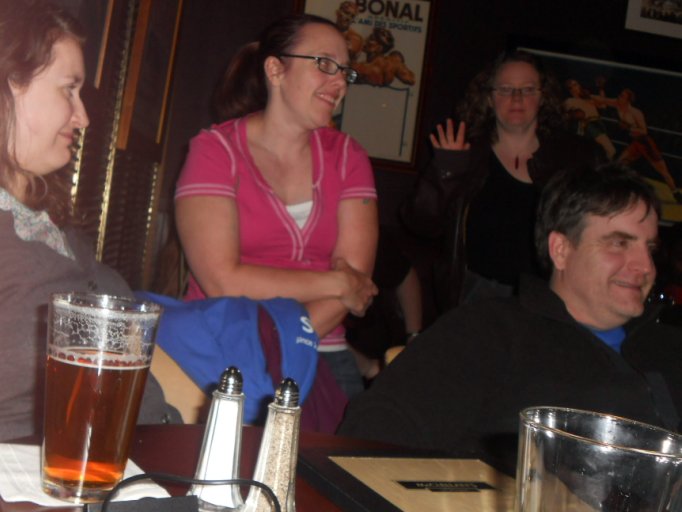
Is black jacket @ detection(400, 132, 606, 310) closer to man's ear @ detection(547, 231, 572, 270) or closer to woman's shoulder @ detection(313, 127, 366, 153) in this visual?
woman's shoulder @ detection(313, 127, 366, 153)

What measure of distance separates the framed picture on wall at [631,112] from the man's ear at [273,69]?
2.57 metres

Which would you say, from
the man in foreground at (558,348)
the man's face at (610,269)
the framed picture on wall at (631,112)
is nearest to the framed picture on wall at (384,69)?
the framed picture on wall at (631,112)

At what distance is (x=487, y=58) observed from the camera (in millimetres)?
4613

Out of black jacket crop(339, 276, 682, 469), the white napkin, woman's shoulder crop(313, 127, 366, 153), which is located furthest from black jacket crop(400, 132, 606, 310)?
the white napkin

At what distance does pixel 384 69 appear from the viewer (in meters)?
4.47

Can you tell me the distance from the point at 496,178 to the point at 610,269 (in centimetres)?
114

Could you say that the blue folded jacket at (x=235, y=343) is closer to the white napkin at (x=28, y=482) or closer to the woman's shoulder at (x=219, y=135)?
the woman's shoulder at (x=219, y=135)

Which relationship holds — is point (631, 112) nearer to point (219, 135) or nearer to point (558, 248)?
point (558, 248)

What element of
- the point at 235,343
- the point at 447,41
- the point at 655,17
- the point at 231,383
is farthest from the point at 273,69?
the point at 655,17

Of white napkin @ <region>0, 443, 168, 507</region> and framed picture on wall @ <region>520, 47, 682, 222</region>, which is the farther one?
framed picture on wall @ <region>520, 47, 682, 222</region>

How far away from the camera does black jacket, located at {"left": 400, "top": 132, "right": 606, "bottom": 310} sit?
302cm

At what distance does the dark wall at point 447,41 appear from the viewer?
4383 mm

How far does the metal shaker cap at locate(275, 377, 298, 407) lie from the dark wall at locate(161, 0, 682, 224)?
3578mm

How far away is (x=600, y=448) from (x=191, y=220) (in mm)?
1673
